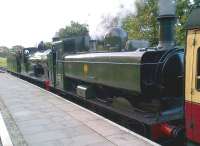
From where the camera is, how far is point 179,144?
7.77 metres

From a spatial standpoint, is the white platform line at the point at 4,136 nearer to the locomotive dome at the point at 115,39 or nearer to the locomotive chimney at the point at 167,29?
the locomotive dome at the point at 115,39

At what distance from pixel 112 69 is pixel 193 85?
369 centimetres

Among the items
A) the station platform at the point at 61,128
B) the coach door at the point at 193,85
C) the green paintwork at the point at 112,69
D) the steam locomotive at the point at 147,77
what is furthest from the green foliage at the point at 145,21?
the coach door at the point at 193,85

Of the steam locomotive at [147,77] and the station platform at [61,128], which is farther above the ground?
the steam locomotive at [147,77]

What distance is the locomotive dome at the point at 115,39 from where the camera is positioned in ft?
35.4

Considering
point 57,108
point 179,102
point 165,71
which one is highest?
point 165,71

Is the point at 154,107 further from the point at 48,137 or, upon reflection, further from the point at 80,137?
the point at 48,137

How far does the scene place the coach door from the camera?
5875 millimetres

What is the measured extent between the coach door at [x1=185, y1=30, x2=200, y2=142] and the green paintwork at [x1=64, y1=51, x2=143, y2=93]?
6.50 ft

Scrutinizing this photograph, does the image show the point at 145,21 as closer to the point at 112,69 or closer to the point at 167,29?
the point at 112,69

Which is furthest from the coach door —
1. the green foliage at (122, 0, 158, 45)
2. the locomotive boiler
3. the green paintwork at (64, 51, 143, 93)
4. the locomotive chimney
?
the green foliage at (122, 0, 158, 45)

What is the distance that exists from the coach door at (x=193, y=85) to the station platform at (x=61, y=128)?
47.1 inches

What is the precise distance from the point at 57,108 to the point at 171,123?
5.35 metres

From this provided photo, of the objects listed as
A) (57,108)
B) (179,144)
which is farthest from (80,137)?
(57,108)
